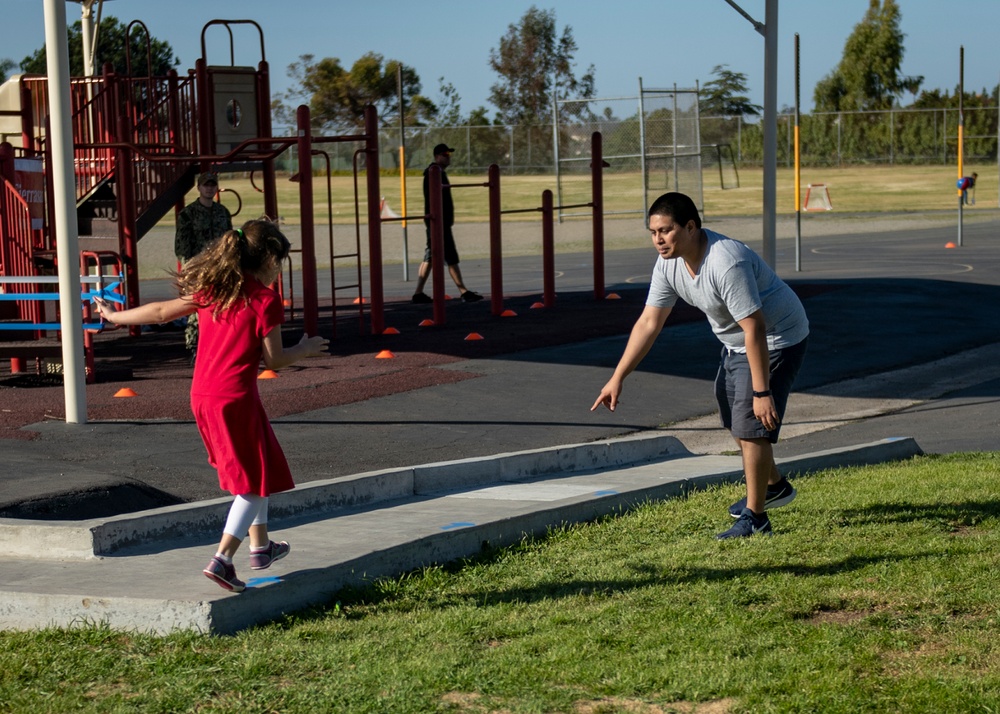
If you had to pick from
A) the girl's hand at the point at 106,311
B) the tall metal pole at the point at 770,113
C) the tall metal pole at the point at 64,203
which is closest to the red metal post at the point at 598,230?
the tall metal pole at the point at 770,113

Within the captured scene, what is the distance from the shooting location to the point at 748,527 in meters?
6.13

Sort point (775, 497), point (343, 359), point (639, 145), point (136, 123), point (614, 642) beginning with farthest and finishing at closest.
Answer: point (639, 145) → point (136, 123) → point (343, 359) → point (775, 497) → point (614, 642)

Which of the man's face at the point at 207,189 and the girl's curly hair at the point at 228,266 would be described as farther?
the man's face at the point at 207,189

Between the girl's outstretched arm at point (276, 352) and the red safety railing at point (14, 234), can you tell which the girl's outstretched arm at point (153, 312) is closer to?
the girl's outstretched arm at point (276, 352)

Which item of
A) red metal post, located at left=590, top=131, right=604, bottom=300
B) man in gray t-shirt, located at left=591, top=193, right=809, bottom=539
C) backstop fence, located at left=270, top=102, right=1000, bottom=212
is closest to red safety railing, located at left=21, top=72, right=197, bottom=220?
red metal post, located at left=590, top=131, right=604, bottom=300

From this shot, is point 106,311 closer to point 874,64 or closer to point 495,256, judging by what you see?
point 495,256

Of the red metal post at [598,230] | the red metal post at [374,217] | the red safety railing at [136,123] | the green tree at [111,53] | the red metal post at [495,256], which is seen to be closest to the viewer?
the red metal post at [374,217]

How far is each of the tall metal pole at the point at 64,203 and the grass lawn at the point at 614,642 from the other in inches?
191

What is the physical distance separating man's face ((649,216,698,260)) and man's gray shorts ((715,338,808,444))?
65 cm

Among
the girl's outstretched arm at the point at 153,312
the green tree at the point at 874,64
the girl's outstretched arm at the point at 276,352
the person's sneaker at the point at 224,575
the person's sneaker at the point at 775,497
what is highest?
the green tree at the point at 874,64

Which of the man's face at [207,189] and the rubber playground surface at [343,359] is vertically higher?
the man's face at [207,189]

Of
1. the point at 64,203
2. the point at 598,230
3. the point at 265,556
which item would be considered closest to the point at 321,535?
the point at 265,556

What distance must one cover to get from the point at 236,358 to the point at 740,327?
2364 mm

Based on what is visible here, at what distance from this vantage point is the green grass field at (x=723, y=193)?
46.2 meters
